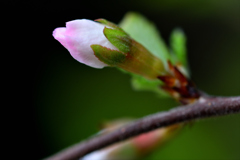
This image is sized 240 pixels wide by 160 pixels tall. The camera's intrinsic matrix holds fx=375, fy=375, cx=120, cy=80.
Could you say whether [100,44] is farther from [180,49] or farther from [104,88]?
[104,88]

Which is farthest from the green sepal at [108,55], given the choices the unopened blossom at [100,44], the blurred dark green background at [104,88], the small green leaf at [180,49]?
the blurred dark green background at [104,88]

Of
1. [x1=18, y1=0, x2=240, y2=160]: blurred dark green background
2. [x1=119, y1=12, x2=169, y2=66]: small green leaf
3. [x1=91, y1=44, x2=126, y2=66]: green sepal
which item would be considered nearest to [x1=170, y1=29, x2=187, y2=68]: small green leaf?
[x1=119, y1=12, x2=169, y2=66]: small green leaf

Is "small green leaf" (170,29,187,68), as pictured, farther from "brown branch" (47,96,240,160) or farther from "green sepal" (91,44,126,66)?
"green sepal" (91,44,126,66)

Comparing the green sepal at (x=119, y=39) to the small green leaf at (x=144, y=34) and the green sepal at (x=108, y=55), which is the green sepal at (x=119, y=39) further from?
the small green leaf at (x=144, y=34)

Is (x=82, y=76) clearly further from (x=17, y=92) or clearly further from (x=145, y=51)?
(x=145, y=51)

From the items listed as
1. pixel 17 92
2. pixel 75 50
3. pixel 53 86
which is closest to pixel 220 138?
pixel 53 86

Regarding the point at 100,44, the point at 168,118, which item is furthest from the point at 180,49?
the point at 100,44
